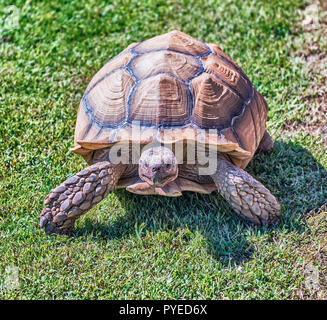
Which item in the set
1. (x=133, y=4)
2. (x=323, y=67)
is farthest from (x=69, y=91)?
(x=323, y=67)

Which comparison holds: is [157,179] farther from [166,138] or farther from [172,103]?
[172,103]

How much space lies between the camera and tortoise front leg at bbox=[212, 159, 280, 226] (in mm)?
3180

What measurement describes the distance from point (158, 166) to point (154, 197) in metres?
0.62

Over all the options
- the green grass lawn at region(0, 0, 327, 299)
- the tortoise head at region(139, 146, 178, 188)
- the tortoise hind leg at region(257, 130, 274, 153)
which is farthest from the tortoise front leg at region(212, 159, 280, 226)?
the tortoise hind leg at region(257, 130, 274, 153)

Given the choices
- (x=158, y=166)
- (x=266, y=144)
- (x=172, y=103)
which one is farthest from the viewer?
(x=266, y=144)

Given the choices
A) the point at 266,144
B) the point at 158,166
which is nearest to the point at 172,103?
the point at 158,166

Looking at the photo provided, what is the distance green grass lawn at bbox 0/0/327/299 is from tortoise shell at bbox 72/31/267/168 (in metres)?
0.50

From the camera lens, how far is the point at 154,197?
3527mm

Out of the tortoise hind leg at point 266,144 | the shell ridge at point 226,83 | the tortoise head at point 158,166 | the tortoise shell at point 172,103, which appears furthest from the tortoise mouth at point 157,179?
the tortoise hind leg at point 266,144

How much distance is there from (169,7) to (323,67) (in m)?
1.90

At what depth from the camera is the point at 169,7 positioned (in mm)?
5488

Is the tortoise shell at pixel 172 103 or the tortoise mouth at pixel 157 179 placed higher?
the tortoise shell at pixel 172 103

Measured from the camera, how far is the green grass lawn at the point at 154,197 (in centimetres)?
297

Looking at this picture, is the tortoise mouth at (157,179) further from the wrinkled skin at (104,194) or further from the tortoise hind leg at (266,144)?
the tortoise hind leg at (266,144)
